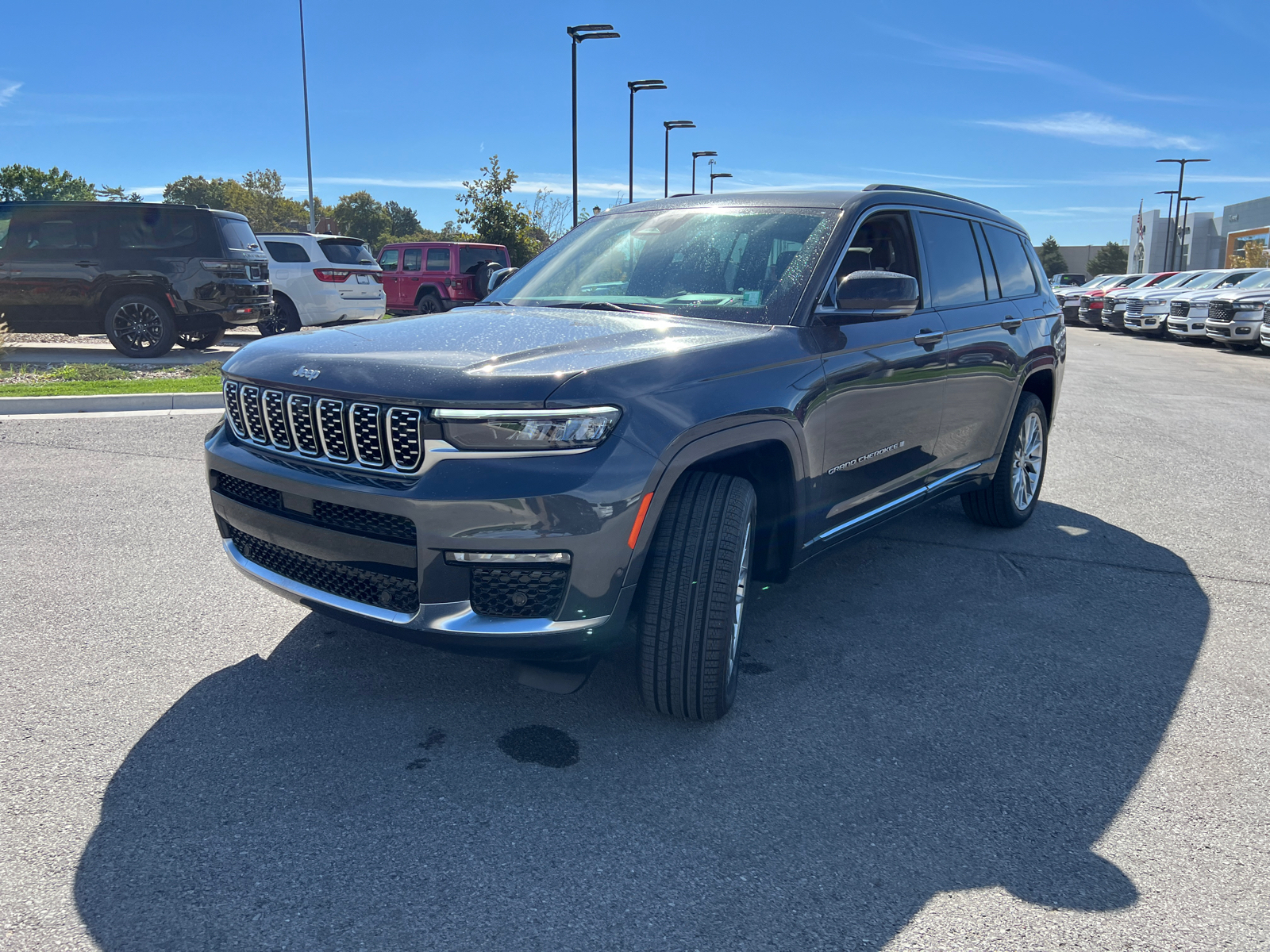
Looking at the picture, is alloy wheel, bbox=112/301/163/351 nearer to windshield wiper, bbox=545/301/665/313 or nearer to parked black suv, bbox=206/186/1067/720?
parked black suv, bbox=206/186/1067/720

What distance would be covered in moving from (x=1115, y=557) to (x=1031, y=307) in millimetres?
1489

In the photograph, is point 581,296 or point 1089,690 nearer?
point 1089,690

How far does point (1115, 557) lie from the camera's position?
532cm

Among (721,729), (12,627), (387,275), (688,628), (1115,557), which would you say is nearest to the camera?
(688,628)

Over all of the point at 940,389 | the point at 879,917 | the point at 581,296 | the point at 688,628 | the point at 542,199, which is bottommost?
Result: the point at 879,917

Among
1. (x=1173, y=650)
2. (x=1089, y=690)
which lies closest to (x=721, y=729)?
(x=1089, y=690)

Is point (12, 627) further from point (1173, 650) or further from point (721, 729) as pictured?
point (1173, 650)

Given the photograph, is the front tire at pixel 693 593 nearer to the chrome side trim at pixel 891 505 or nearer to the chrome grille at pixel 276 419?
the chrome side trim at pixel 891 505

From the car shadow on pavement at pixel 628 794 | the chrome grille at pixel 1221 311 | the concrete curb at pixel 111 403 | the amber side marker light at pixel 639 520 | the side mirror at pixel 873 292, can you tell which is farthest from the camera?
the chrome grille at pixel 1221 311

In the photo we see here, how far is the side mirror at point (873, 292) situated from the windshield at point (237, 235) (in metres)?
11.7

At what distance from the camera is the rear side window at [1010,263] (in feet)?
17.8

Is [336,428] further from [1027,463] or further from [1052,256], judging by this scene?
[1052,256]

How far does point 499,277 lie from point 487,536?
2696mm

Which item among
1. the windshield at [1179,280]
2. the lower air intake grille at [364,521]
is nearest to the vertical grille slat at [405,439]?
the lower air intake grille at [364,521]
